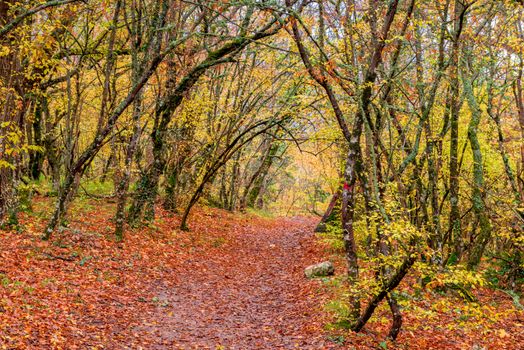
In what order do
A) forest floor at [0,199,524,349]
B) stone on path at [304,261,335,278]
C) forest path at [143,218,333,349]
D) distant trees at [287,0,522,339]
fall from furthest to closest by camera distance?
stone on path at [304,261,335,278] < forest path at [143,218,333,349] < distant trees at [287,0,522,339] < forest floor at [0,199,524,349]

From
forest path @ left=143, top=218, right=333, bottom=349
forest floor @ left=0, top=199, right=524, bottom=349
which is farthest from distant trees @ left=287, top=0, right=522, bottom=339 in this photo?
forest path @ left=143, top=218, right=333, bottom=349

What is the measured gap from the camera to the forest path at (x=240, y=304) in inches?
325

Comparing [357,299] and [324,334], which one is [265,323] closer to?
[324,334]

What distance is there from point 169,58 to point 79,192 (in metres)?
7.14

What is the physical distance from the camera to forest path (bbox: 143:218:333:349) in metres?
8.25

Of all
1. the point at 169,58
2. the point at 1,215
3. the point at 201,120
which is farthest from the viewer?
the point at 201,120

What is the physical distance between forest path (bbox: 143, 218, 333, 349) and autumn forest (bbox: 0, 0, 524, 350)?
0.06 metres

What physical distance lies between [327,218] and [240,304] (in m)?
8.97

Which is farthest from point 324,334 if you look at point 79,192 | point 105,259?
point 79,192

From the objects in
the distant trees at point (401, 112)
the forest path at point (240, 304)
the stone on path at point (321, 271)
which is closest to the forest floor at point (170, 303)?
the forest path at point (240, 304)

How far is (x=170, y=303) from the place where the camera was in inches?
389

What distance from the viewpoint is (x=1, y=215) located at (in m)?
10.6

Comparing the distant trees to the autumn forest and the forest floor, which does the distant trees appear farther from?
the forest floor

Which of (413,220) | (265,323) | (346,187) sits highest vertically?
(346,187)
